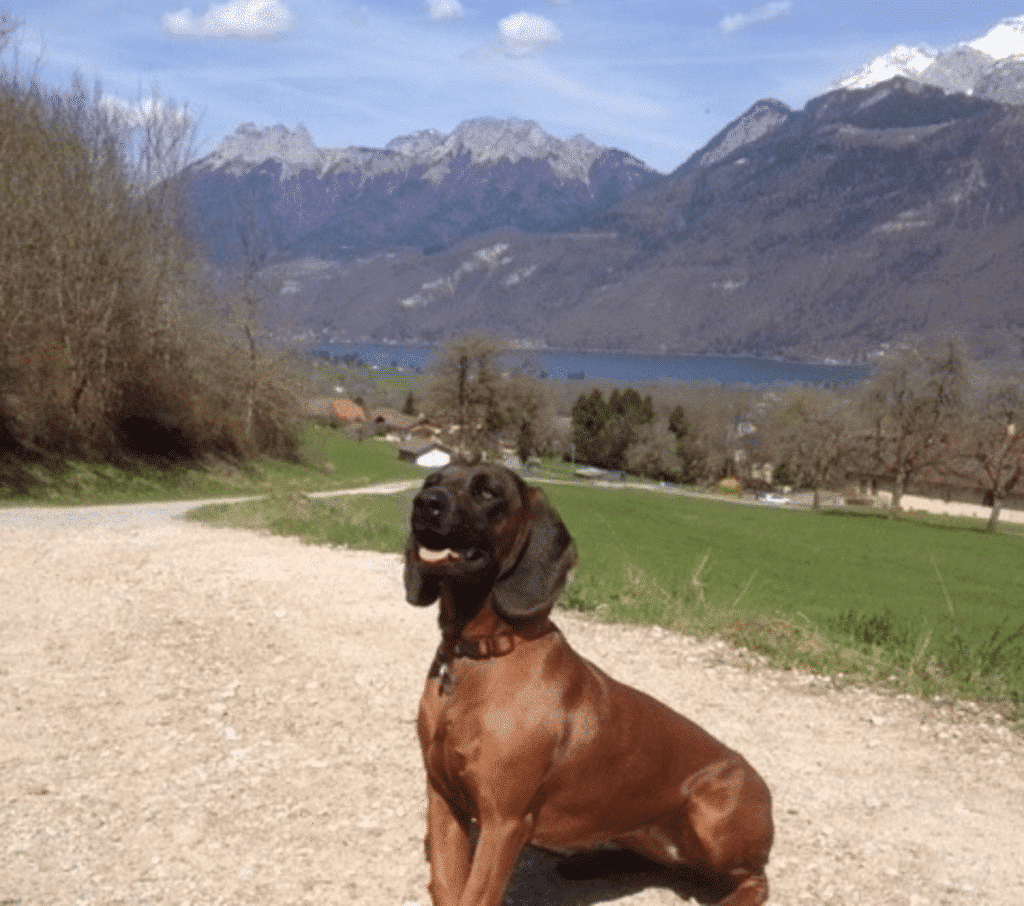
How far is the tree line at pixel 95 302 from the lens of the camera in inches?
1086

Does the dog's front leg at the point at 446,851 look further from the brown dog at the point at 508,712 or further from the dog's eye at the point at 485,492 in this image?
the dog's eye at the point at 485,492

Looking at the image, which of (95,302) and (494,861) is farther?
(95,302)

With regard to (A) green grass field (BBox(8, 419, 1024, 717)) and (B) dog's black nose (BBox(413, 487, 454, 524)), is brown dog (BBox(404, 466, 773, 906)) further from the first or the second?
(A) green grass field (BBox(8, 419, 1024, 717))

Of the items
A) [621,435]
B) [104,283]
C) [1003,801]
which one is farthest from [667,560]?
[621,435]

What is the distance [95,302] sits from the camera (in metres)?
29.5

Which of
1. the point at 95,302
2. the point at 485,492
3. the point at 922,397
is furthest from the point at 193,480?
the point at 922,397

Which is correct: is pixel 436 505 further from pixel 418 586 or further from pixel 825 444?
pixel 825 444

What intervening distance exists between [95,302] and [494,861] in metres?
28.8

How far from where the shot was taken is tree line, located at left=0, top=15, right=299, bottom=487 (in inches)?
1086

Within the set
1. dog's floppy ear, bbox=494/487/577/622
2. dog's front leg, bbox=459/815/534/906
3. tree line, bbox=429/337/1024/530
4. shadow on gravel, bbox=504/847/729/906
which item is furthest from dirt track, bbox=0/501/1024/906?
tree line, bbox=429/337/1024/530

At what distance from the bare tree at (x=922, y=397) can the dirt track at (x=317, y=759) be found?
171 feet

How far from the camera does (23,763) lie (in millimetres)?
6512

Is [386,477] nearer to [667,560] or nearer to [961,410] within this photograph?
[667,560]

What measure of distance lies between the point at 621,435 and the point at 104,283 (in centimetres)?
7708
